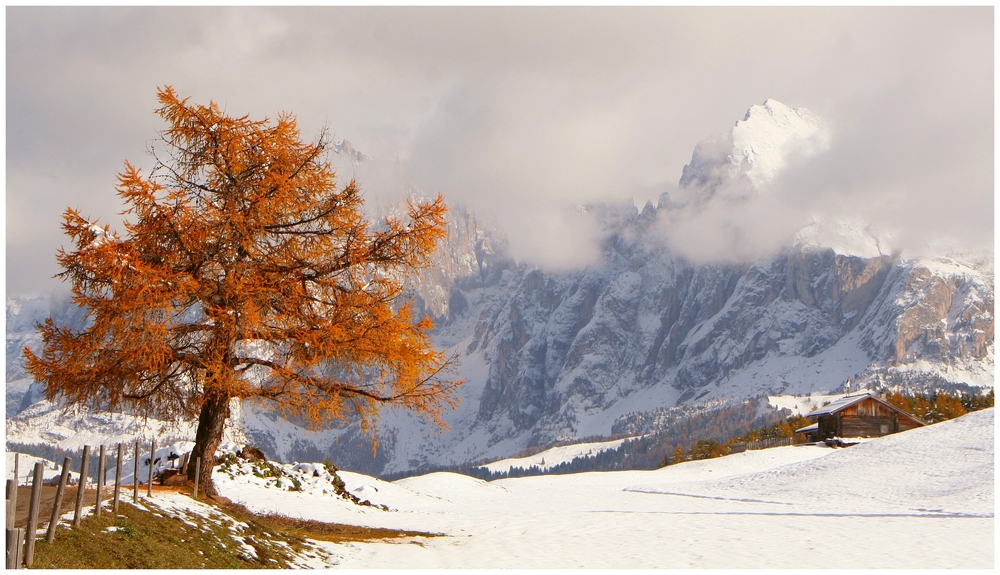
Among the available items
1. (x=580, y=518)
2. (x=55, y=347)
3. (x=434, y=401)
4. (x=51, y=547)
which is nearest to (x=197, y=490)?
(x=55, y=347)

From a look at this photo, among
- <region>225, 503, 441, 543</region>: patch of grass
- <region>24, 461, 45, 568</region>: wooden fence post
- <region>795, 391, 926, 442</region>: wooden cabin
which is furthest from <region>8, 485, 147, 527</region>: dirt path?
<region>795, 391, 926, 442</region>: wooden cabin

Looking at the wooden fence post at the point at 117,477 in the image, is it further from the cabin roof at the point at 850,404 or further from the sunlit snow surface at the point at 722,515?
the cabin roof at the point at 850,404

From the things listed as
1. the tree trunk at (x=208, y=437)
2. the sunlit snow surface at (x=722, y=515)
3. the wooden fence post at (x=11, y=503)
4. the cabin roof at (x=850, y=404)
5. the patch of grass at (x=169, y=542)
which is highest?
the cabin roof at (x=850, y=404)

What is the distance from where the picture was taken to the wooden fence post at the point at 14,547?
9680 millimetres

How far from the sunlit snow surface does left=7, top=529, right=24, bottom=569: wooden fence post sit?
6292 millimetres

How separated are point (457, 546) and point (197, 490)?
5962 millimetres

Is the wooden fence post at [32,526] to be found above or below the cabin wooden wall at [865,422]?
below

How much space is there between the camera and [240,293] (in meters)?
17.0

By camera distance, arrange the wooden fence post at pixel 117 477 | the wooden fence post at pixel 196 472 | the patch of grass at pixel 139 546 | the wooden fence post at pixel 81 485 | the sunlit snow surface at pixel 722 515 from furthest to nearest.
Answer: the wooden fence post at pixel 196 472 → the sunlit snow surface at pixel 722 515 → the wooden fence post at pixel 117 477 → the wooden fence post at pixel 81 485 → the patch of grass at pixel 139 546

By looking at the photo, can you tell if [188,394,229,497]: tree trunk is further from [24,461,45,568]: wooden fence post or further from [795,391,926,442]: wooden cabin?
[795,391,926,442]: wooden cabin

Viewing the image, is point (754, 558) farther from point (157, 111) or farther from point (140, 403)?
point (157, 111)

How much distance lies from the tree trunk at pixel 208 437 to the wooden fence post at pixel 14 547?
8.93m

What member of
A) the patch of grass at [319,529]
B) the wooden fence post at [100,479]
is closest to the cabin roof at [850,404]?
the patch of grass at [319,529]

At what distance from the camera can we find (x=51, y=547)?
36.0 feet
